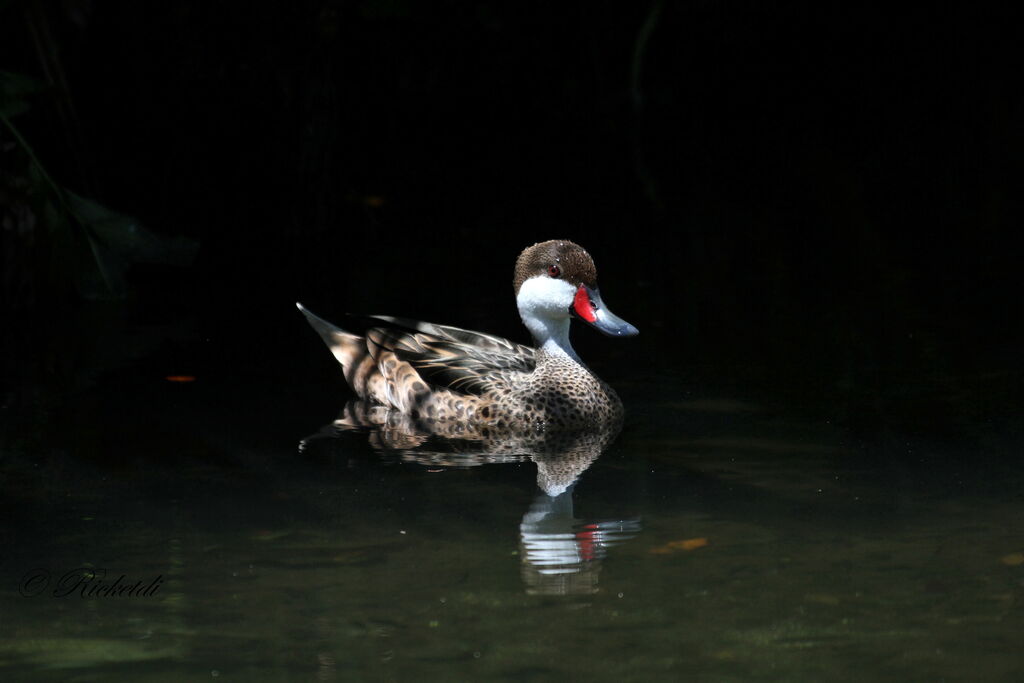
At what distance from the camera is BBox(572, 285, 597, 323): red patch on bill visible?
8531mm

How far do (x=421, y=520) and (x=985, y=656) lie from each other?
2.36m

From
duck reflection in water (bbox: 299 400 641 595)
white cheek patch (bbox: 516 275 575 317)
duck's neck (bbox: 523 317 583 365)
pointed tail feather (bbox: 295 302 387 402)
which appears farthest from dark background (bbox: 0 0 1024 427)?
duck reflection in water (bbox: 299 400 641 595)

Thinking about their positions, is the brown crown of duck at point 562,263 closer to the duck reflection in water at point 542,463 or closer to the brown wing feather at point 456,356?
the brown wing feather at point 456,356

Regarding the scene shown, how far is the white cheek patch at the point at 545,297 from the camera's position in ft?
28.0

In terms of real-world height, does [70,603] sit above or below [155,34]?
below

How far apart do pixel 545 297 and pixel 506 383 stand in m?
0.54

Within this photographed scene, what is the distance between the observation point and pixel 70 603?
568 centimetres

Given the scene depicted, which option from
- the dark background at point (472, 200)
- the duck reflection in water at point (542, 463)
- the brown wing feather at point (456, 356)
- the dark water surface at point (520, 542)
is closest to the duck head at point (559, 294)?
the brown wing feather at point (456, 356)

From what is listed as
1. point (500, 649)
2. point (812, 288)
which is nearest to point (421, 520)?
point (500, 649)

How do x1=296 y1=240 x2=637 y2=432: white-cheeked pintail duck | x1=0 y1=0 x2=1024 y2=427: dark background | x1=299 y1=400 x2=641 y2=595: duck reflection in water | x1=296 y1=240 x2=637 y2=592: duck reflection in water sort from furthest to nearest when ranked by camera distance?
x1=0 y1=0 x2=1024 y2=427: dark background
x1=296 y1=240 x2=637 y2=432: white-cheeked pintail duck
x1=296 y1=240 x2=637 y2=592: duck reflection in water
x1=299 y1=400 x2=641 y2=595: duck reflection in water

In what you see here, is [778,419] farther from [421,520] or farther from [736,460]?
[421,520]

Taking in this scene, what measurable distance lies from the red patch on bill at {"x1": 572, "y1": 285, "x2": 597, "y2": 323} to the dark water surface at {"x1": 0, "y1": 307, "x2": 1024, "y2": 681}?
55 cm

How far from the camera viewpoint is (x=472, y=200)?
15.9 m

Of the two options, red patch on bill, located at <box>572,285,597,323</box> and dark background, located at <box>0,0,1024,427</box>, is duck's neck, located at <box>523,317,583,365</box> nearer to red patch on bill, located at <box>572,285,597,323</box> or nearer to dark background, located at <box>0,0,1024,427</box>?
red patch on bill, located at <box>572,285,597,323</box>
